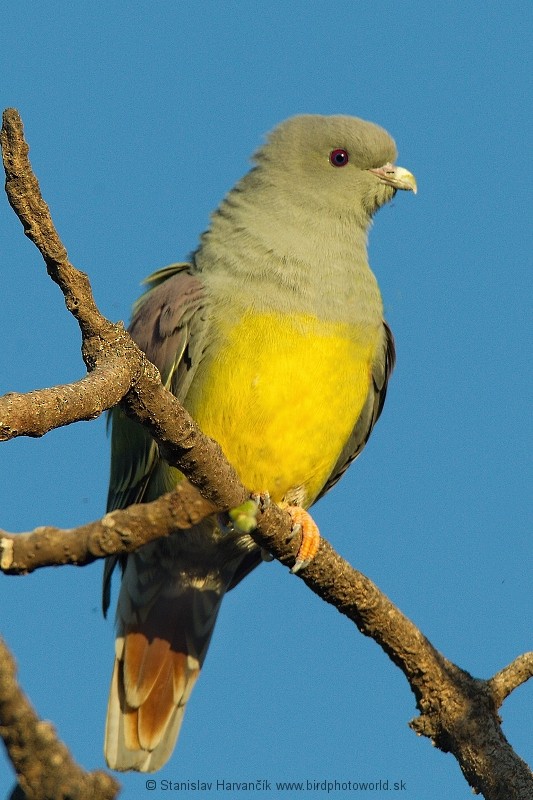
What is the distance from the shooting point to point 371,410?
5.82m

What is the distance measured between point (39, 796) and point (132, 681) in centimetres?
362

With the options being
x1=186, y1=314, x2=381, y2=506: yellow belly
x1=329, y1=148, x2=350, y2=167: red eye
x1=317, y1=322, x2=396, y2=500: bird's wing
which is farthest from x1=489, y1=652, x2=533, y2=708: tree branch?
x1=329, y1=148, x2=350, y2=167: red eye

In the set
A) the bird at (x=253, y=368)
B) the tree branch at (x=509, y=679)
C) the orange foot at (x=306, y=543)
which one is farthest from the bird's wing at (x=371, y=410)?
the tree branch at (x=509, y=679)

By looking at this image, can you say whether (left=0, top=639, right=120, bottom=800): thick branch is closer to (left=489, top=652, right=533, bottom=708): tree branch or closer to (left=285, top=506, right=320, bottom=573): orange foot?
(left=285, top=506, right=320, bottom=573): orange foot

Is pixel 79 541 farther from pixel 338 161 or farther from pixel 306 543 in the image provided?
pixel 338 161

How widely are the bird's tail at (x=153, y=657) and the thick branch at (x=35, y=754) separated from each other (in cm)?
354

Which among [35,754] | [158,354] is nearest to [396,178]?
[158,354]

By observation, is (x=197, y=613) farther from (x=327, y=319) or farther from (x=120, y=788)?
(x=120, y=788)

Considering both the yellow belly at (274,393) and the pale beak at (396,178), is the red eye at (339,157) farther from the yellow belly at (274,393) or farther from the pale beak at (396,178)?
the yellow belly at (274,393)

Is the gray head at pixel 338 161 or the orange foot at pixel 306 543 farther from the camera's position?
the gray head at pixel 338 161

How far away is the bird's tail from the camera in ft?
18.6

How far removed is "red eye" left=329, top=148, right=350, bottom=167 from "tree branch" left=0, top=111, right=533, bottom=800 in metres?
2.49

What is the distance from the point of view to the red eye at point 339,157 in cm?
602

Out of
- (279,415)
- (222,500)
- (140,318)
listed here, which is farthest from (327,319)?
(222,500)
